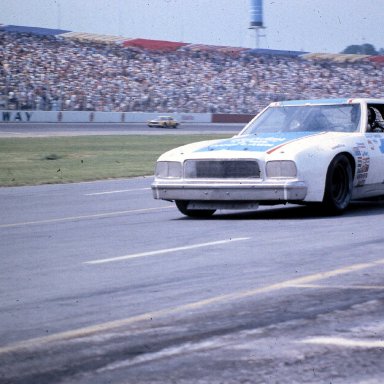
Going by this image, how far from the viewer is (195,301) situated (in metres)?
5.96

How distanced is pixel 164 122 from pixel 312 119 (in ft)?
137

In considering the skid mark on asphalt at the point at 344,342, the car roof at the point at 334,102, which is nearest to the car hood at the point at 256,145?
the car roof at the point at 334,102

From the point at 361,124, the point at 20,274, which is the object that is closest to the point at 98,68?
the point at 361,124

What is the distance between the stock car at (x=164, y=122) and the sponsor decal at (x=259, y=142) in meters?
41.4

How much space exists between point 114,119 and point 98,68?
3.04m

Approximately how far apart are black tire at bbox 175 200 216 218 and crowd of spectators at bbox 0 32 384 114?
124 ft

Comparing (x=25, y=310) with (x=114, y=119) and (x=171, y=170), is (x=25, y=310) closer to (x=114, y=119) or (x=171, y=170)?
(x=171, y=170)

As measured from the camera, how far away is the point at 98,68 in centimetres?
5550

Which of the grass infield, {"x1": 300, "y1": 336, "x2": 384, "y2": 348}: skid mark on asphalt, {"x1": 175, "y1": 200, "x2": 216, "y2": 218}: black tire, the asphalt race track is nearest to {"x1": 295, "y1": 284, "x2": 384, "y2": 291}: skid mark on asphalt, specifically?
the asphalt race track

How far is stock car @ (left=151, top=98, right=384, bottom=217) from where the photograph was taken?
10898 millimetres

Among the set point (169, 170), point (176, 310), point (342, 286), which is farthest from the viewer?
point (169, 170)

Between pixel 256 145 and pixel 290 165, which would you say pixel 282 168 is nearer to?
pixel 290 165

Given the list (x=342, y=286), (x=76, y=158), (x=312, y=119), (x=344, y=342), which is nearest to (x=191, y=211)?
(x=312, y=119)

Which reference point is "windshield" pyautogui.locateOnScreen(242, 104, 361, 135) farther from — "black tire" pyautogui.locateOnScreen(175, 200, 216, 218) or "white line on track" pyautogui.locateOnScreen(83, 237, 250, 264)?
"white line on track" pyautogui.locateOnScreen(83, 237, 250, 264)
